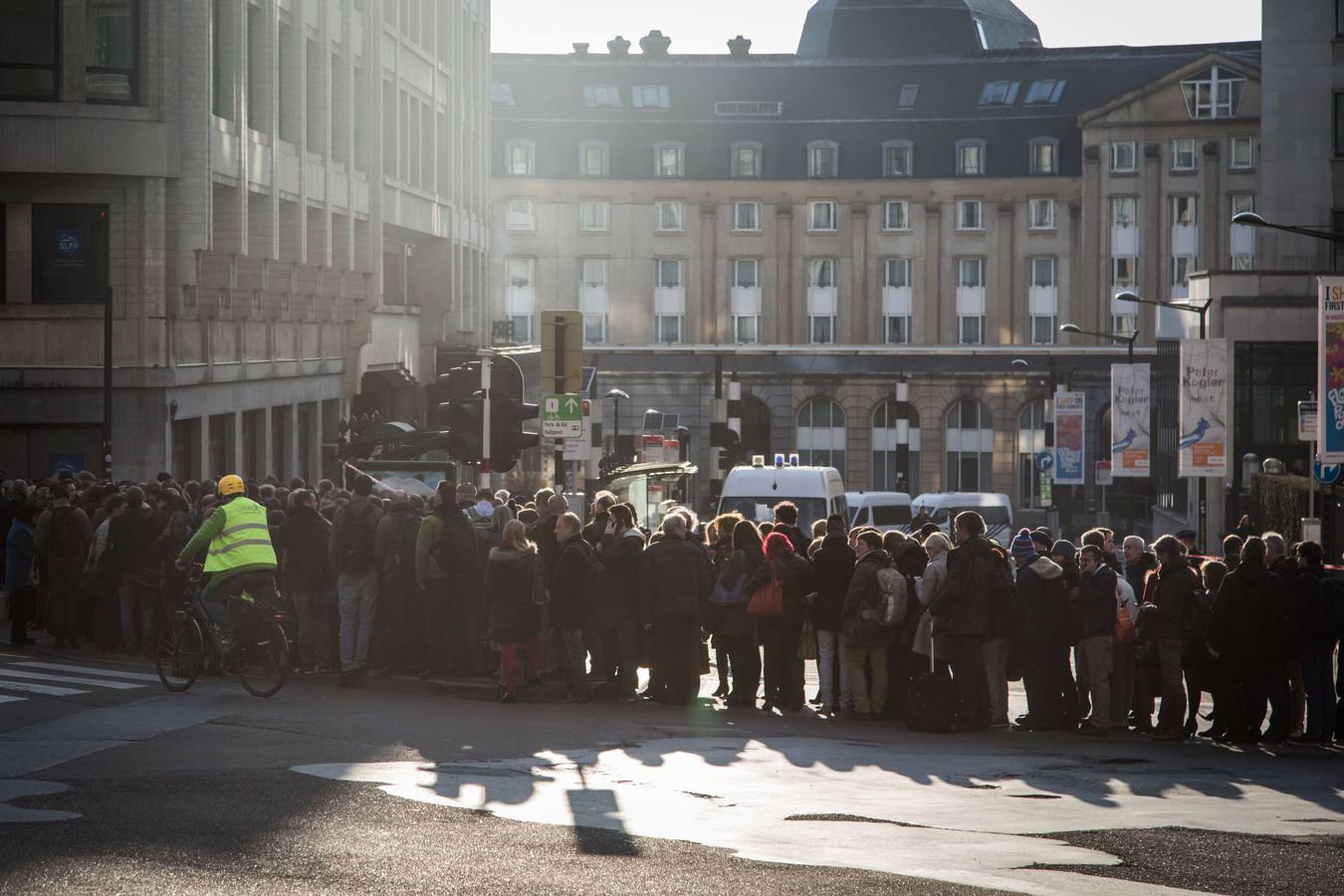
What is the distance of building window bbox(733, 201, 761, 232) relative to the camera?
92.1 m

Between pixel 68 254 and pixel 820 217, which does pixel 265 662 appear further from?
pixel 820 217

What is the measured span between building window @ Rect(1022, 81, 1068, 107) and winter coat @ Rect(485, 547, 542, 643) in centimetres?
7579

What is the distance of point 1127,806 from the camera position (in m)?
12.2

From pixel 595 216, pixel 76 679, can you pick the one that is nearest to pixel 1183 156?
pixel 595 216

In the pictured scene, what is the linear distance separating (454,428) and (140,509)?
3.30 meters

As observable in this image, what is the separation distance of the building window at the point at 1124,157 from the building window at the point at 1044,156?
3191mm

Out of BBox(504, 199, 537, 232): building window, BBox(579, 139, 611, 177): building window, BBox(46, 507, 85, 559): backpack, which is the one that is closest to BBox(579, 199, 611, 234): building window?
BBox(579, 139, 611, 177): building window

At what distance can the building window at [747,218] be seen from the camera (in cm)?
9212

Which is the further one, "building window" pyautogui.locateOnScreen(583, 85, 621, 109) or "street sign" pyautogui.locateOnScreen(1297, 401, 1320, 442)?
"building window" pyautogui.locateOnScreen(583, 85, 621, 109)

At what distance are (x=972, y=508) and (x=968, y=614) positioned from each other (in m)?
35.3

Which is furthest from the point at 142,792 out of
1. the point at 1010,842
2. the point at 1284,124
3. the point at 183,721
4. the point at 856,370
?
the point at 856,370

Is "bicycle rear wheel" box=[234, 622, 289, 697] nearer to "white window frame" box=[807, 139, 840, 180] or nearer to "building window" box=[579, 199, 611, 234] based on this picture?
"building window" box=[579, 199, 611, 234]

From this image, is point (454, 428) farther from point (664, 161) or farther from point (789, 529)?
point (664, 161)

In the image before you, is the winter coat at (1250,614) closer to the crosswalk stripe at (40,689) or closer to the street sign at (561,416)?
→ the street sign at (561,416)
